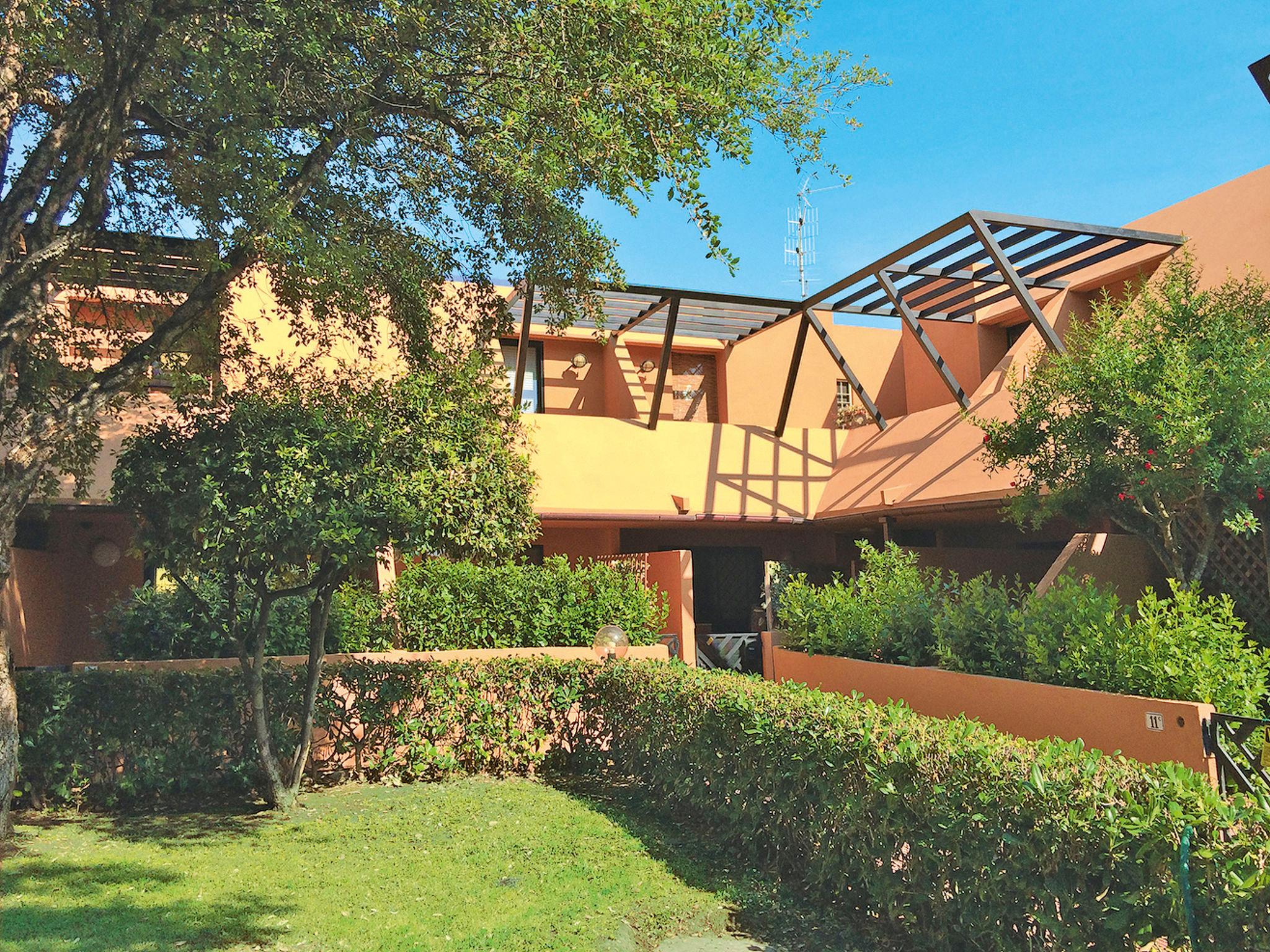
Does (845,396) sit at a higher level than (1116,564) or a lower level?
higher

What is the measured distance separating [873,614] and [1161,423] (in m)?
3.36

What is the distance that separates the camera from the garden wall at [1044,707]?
6.18m

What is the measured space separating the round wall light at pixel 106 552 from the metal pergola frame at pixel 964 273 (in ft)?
38.6

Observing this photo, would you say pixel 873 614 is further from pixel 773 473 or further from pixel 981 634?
pixel 773 473

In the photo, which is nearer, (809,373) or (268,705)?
(268,705)

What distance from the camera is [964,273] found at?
51.4 ft

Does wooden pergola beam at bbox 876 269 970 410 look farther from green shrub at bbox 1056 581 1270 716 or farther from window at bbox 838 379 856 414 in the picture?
green shrub at bbox 1056 581 1270 716

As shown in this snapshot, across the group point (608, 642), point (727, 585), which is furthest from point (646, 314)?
point (608, 642)

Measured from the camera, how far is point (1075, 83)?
1453 centimetres

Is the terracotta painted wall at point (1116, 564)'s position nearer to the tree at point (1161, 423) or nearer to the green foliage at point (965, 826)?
the tree at point (1161, 423)

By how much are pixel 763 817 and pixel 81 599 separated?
13.3 meters

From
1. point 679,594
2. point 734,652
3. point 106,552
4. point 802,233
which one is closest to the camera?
point 679,594

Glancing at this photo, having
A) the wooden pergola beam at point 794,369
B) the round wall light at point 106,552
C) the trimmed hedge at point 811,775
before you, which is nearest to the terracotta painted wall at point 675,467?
the wooden pergola beam at point 794,369

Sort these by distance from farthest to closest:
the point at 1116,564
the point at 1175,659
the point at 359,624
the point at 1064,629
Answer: the point at 1116,564 < the point at 359,624 < the point at 1064,629 < the point at 1175,659
